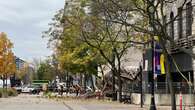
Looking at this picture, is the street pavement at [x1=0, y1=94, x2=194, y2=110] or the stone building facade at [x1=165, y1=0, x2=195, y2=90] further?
the stone building facade at [x1=165, y1=0, x2=195, y2=90]

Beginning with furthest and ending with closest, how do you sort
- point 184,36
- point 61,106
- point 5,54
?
point 5,54 < point 184,36 < point 61,106

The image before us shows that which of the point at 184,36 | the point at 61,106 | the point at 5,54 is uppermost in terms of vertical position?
the point at 5,54

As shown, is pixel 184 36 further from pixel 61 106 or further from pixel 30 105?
pixel 30 105

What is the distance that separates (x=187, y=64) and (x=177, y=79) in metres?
5.72

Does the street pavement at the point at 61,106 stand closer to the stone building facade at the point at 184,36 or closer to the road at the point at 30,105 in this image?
the road at the point at 30,105

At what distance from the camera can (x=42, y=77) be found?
15575cm

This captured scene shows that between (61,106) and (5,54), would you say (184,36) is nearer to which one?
(61,106)

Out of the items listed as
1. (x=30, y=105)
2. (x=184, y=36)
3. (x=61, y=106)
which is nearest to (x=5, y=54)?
(x=30, y=105)

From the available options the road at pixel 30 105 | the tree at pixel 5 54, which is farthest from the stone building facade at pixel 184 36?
the tree at pixel 5 54

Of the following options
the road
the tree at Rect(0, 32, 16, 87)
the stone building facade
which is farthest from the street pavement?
the tree at Rect(0, 32, 16, 87)

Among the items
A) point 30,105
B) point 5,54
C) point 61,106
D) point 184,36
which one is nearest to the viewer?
point 30,105

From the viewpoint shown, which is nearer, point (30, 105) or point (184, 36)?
point (30, 105)

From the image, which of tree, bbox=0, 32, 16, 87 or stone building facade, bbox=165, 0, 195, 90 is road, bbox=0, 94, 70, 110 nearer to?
stone building facade, bbox=165, 0, 195, 90

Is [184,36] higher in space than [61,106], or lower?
Answer: higher
